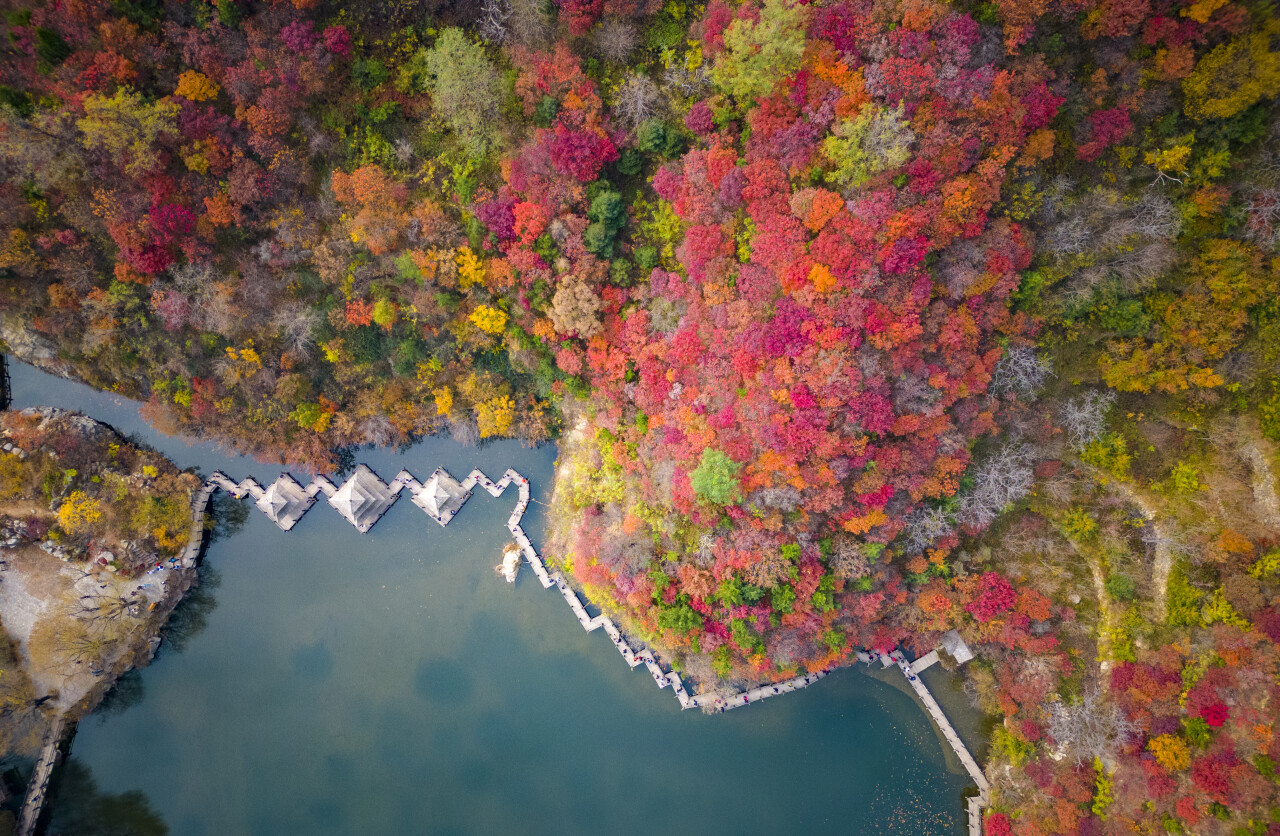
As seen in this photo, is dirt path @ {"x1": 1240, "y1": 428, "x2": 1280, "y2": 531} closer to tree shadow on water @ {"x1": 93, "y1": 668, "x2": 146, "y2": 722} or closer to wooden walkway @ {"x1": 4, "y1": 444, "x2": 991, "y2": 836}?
wooden walkway @ {"x1": 4, "y1": 444, "x2": 991, "y2": 836}

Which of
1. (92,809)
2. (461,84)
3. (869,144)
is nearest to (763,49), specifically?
(869,144)

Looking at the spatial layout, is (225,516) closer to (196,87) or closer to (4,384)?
(4,384)

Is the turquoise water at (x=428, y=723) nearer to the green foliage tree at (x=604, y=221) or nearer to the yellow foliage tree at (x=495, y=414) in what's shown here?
the yellow foliage tree at (x=495, y=414)

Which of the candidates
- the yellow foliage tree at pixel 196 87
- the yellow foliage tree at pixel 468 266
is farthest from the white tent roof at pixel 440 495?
the yellow foliage tree at pixel 196 87

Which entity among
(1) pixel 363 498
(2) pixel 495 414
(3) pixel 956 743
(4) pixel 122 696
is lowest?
(3) pixel 956 743

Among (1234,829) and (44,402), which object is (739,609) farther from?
(44,402)

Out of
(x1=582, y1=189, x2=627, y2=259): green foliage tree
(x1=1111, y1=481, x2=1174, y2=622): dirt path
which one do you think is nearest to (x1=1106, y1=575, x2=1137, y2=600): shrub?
(x1=1111, y1=481, x2=1174, y2=622): dirt path
